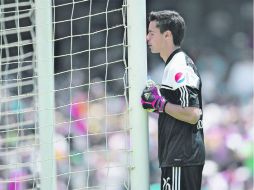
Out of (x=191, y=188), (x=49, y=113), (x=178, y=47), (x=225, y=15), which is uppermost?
(x=225, y=15)

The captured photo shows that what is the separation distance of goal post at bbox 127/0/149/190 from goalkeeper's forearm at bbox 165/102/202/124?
9.8 inches

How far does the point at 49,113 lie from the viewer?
414cm

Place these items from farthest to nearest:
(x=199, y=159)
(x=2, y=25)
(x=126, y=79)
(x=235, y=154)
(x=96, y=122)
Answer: (x=235, y=154) → (x=96, y=122) → (x=2, y=25) → (x=126, y=79) → (x=199, y=159)

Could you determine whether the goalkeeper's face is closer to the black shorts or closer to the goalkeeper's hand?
the goalkeeper's hand

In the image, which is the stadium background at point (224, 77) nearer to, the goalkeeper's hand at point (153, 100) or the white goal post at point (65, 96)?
the white goal post at point (65, 96)

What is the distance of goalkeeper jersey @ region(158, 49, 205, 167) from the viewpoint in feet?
12.0

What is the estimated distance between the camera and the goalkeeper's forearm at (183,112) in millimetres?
3615

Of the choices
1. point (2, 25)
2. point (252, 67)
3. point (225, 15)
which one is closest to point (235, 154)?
point (252, 67)

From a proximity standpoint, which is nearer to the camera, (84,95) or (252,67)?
(84,95)

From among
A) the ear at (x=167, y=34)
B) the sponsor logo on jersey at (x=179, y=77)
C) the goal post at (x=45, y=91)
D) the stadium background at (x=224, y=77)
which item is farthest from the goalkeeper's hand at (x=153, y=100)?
the stadium background at (x=224, y=77)

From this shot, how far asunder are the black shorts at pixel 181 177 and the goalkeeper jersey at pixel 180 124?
0.03 m

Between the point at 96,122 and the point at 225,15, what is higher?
the point at 225,15

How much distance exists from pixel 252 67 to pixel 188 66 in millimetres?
3341

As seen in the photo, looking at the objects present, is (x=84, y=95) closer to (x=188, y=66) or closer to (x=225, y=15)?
(x=225, y=15)
